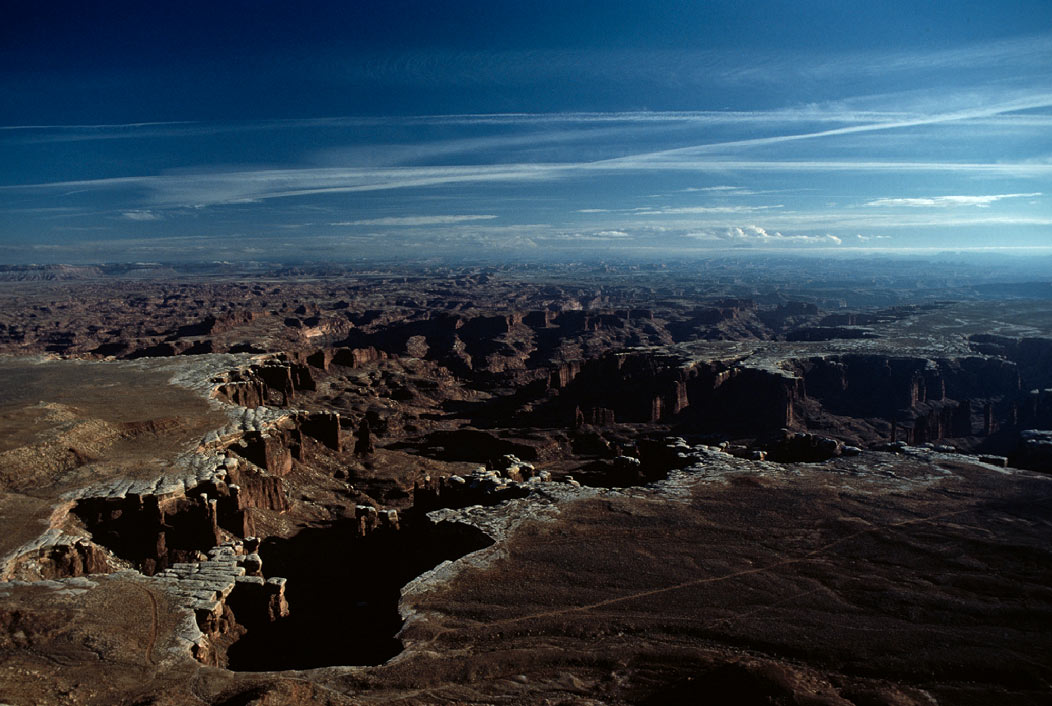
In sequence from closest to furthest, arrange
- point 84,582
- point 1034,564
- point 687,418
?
1. point 84,582
2. point 1034,564
3. point 687,418

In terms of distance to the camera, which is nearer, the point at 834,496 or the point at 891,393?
the point at 834,496

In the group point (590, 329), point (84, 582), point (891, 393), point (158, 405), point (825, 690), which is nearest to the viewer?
point (825, 690)

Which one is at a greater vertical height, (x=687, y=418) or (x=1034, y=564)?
(x=1034, y=564)

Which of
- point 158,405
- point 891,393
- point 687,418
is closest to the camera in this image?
point 158,405

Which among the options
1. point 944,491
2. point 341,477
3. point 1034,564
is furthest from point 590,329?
point 1034,564

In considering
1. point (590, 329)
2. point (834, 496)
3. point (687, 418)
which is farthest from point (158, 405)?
point (590, 329)

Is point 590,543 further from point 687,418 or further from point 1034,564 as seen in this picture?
point 687,418

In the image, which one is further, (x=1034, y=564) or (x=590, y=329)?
(x=590, y=329)

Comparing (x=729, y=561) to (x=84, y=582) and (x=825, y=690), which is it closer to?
(x=825, y=690)

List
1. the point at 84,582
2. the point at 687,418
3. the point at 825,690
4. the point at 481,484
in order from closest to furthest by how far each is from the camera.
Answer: the point at 825,690, the point at 84,582, the point at 481,484, the point at 687,418
